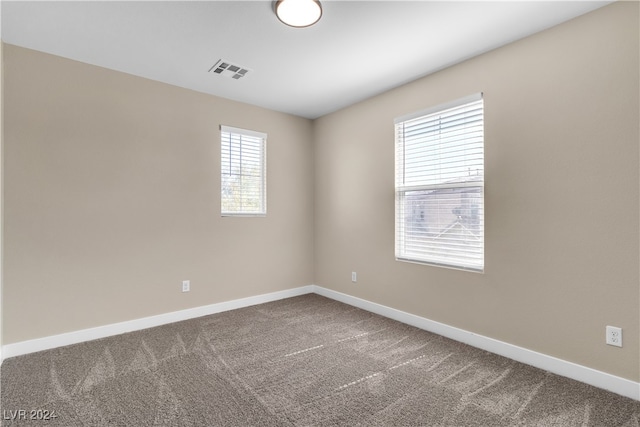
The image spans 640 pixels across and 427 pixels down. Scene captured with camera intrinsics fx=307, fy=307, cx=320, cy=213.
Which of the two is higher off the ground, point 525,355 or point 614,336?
point 614,336

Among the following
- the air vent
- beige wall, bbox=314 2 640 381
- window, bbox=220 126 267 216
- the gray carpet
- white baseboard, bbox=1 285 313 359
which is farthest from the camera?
window, bbox=220 126 267 216

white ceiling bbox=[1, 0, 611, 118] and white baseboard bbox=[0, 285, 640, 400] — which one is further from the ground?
white ceiling bbox=[1, 0, 611, 118]

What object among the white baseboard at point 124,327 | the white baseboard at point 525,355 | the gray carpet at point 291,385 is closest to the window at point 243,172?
the white baseboard at point 124,327

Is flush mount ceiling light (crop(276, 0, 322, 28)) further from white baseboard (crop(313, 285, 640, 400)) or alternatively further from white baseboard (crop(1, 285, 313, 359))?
white baseboard (crop(1, 285, 313, 359))

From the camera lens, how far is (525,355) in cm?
243

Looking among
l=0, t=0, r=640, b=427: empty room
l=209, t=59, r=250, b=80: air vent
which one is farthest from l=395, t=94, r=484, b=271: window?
l=209, t=59, r=250, b=80: air vent

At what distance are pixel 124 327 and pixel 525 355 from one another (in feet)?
11.9

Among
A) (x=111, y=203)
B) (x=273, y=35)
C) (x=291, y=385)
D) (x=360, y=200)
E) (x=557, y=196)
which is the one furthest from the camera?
(x=360, y=200)

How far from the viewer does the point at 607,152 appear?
81.4 inches

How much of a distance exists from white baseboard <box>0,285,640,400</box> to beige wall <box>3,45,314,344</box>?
8 cm

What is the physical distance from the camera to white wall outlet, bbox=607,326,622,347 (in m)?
2.01

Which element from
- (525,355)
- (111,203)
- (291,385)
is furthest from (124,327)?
(525,355)

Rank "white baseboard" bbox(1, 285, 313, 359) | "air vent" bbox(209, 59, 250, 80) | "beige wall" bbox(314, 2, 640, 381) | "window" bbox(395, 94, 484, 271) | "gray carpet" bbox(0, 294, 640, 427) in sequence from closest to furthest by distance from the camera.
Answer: "gray carpet" bbox(0, 294, 640, 427), "beige wall" bbox(314, 2, 640, 381), "white baseboard" bbox(1, 285, 313, 359), "window" bbox(395, 94, 484, 271), "air vent" bbox(209, 59, 250, 80)

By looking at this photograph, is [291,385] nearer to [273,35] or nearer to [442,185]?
[442,185]
